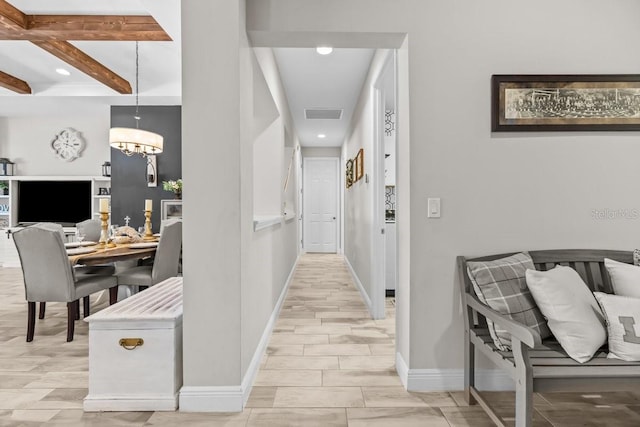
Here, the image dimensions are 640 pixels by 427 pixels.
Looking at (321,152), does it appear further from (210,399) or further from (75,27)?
(210,399)

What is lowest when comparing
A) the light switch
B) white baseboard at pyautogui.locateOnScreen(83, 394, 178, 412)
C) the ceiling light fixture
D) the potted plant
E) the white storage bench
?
white baseboard at pyautogui.locateOnScreen(83, 394, 178, 412)

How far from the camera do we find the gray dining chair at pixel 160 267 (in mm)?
3377

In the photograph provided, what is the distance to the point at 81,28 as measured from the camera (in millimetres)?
3457

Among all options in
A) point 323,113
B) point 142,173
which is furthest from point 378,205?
point 142,173

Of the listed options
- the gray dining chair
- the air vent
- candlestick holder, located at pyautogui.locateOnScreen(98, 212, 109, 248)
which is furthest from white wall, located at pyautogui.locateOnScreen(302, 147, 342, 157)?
candlestick holder, located at pyautogui.locateOnScreen(98, 212, 109, 248)

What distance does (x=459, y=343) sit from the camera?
211 centimetres

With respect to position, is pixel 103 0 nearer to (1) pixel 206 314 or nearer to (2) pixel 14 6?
(2) pixel 14 6

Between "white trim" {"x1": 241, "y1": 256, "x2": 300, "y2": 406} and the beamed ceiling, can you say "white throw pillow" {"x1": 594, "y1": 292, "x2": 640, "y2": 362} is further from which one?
the beamed ceiling

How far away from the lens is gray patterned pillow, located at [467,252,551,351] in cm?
175

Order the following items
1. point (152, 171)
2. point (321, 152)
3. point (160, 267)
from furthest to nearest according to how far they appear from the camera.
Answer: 1. point (321, 152)
2. point (152, 171)
3. point (160, 267)

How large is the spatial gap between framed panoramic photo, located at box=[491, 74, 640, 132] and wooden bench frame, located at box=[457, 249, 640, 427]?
2.88 feet

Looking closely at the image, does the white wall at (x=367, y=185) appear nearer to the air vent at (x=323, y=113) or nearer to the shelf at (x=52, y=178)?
the air vent at (x=323, y=113)

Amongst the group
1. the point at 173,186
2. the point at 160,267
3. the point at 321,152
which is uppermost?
the point at 321,152

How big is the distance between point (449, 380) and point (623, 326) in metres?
0.90
